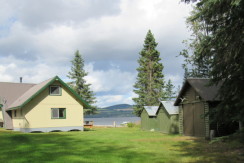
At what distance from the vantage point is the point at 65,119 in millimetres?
30125

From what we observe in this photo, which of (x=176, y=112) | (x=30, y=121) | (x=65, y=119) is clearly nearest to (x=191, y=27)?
(x=176, y=112)

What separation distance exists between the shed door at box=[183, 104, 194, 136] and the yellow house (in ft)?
39.3

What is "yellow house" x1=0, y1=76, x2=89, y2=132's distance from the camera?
2850 centimetres

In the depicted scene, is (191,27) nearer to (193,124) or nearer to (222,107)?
(193,124)

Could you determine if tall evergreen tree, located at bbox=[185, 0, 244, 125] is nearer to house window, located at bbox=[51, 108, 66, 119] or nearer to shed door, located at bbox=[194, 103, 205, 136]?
shed door, located at bbox=[194, 103, 205, 136]

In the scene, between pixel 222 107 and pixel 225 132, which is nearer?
pixel 222 107

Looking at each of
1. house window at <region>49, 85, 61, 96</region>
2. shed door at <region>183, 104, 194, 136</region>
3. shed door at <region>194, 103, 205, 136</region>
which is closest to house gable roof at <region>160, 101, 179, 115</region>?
shed door at <region>183, 104, 194, 136</region>

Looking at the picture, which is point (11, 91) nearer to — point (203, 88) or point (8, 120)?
point (8, 120)

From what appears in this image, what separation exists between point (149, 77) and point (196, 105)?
85.7 ft

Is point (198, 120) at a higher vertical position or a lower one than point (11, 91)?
lower

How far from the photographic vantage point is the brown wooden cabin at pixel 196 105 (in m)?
20.9

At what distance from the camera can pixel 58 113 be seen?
97.8ft

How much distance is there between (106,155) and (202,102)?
37.3 feet

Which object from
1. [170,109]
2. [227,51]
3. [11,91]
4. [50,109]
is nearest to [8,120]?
[11,91]
